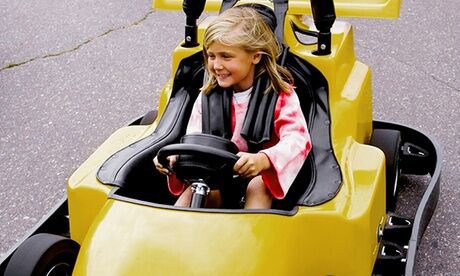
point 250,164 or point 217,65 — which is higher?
point 217,65

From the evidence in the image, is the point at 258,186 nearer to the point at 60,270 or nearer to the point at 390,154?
the point at 60,270

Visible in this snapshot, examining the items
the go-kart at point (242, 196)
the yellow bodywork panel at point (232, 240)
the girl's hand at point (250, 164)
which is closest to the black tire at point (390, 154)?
the go-kart at point (242, 196)

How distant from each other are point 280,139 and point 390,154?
0.67 m

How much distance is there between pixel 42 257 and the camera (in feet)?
7.48

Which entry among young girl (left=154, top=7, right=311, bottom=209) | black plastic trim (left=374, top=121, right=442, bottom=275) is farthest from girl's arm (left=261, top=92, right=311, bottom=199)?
black plastic trim (left=374, top=121, right=442, bottom=275)

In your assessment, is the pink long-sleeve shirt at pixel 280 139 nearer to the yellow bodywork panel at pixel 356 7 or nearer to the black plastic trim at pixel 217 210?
the black plastic trim at pixel 217 210

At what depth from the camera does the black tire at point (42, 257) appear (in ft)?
7.41

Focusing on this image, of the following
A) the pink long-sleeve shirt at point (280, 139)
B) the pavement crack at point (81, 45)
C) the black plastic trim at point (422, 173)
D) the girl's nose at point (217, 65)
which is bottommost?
the pavement crack at point (81, 45)

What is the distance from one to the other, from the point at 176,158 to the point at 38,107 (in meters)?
2.02

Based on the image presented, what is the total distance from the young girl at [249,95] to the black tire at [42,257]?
1.16 feet

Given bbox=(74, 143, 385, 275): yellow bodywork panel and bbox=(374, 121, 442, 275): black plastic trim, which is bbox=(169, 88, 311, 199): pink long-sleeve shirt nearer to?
bbox=(74, 143, 385, 275): yellow bodywork panel

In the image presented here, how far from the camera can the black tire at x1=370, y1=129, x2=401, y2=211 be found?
2938 mm

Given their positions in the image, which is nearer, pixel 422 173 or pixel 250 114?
pixel 250 114

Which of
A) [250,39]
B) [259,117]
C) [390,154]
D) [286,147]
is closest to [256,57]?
[250,39]
